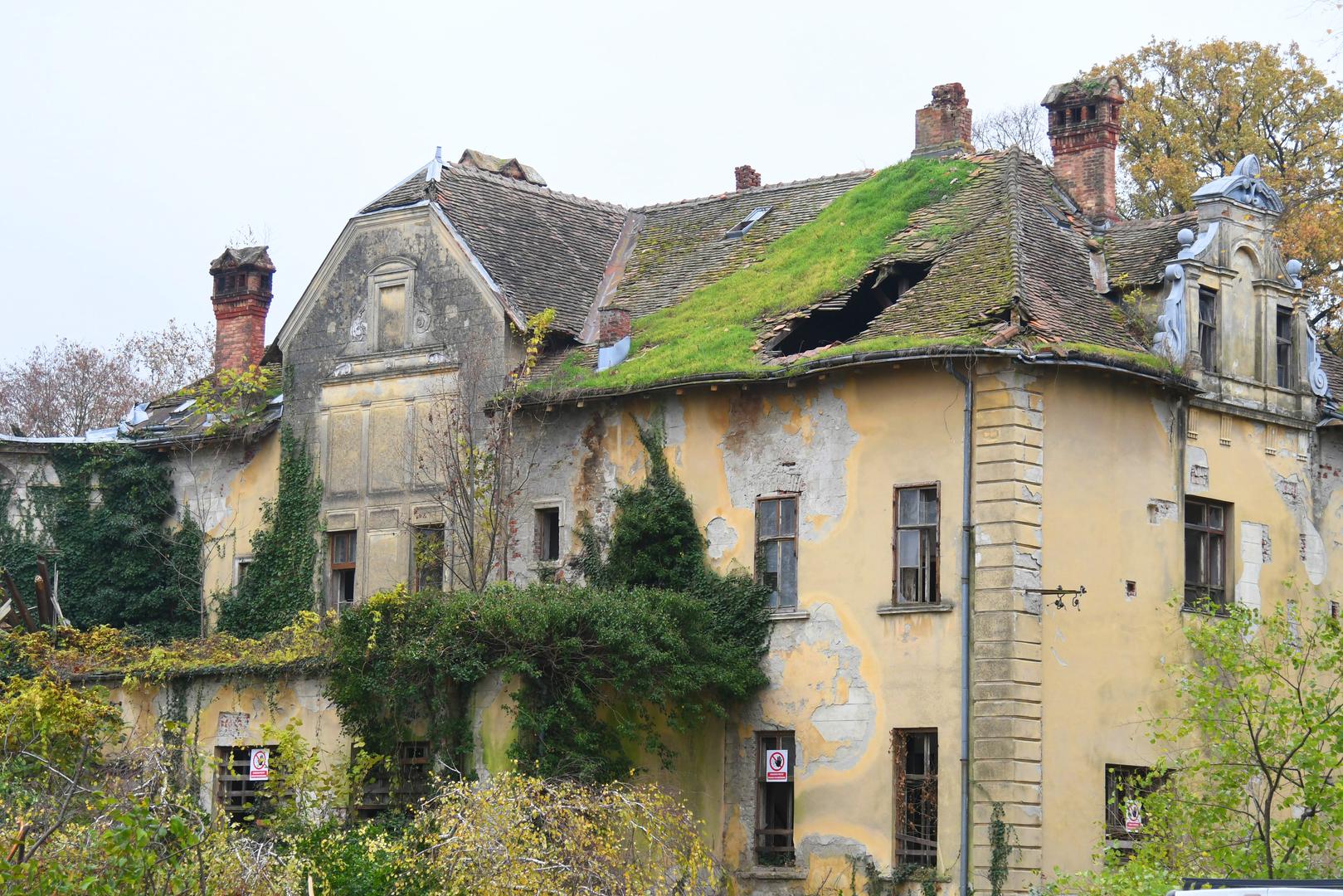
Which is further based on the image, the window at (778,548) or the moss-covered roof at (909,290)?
the window at (778,548)

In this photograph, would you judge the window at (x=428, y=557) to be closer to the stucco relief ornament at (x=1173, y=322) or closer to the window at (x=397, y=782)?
the window at (x=397, y=782)

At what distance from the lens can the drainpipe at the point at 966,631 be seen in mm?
22922

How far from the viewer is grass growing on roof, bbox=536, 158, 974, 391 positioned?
86.9 feet

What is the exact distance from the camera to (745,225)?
30859 millimetres

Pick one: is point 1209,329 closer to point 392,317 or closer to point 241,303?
point 392,317

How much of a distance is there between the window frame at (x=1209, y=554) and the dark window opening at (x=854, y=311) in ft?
15.0

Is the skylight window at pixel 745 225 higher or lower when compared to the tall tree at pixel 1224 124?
lower

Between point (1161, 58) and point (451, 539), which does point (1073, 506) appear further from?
point (1161, 58)

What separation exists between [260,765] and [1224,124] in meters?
21.1

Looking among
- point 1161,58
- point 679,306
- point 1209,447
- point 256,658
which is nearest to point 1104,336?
point 1209,447

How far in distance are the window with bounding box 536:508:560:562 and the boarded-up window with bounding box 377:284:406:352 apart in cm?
357

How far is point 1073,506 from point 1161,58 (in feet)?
53.1

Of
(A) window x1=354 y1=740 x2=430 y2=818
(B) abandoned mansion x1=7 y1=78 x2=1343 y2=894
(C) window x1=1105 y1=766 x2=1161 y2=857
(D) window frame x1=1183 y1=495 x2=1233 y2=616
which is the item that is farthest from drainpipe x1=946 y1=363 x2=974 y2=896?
(A) window x1=354 y1=740 x2=430 y2=818

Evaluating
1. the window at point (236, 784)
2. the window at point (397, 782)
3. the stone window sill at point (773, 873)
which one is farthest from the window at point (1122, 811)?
the window at point (236, 784)
